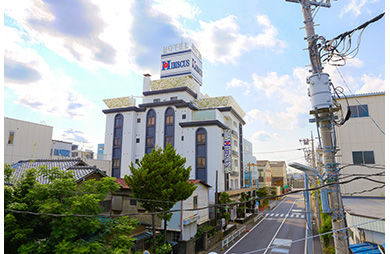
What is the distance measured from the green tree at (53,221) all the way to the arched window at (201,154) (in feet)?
78.9

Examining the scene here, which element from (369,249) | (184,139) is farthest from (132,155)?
(369,249)

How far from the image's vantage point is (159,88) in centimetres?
4556

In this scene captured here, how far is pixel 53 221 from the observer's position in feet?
38.8

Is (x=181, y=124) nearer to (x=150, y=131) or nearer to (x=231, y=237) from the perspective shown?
(x=150, y=131)

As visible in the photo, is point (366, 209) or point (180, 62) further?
point (180, 62)

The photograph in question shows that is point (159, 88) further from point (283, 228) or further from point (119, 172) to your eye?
point (283, 228)

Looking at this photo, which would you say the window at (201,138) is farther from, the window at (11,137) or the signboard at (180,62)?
the window at (11,137)

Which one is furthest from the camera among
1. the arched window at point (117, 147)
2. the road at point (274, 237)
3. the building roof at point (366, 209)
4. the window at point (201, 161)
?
the arched window at point (117, 147)

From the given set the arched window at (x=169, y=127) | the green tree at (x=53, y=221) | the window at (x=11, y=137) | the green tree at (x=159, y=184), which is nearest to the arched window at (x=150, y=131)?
the arched window at (x=169, y=127)

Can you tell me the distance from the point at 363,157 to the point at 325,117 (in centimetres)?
1949

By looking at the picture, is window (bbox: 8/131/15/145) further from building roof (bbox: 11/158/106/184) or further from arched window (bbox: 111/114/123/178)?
arched window (bbox: 111/114/123/178)

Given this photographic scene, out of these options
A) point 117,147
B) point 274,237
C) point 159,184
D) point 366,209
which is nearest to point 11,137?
point 159,184

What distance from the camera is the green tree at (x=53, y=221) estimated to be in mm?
11250

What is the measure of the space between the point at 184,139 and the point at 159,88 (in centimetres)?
1249
